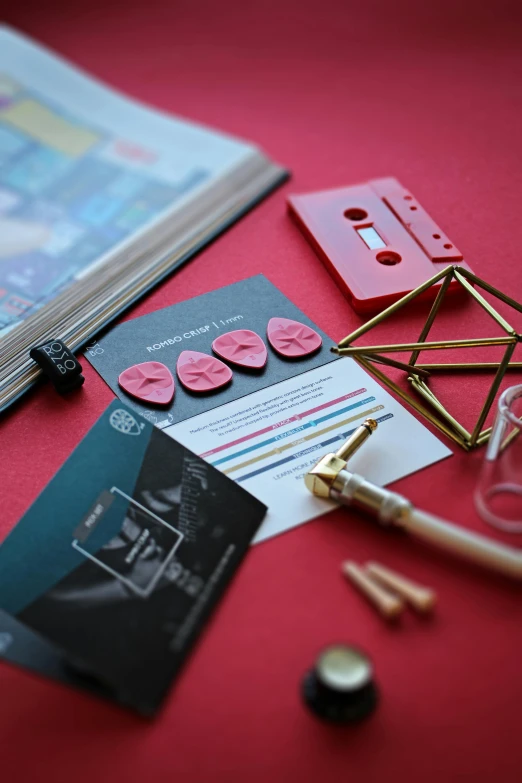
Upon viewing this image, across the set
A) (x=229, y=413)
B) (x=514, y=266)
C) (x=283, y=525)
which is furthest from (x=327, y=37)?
(x=283, y=525)

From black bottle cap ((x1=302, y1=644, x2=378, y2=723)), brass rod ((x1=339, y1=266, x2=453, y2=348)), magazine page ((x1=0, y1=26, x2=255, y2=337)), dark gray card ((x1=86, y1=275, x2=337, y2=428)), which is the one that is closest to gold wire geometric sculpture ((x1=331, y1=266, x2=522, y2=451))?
brass rod ((x1=339, y1=266, x2=453, y2=348))

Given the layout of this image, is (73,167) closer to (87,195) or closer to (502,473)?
(87,195)

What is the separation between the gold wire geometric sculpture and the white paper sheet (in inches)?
0.9

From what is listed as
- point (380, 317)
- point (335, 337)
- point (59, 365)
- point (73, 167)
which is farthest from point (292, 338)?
point (73, 167)

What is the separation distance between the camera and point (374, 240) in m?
0.98

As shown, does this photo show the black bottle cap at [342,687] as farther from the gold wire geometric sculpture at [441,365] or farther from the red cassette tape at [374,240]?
the red cassette tape at [374,240]

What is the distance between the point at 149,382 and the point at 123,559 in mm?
235

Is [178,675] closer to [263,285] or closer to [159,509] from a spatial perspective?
[159,509]

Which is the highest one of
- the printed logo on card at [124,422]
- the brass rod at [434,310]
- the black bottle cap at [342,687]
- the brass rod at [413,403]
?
the brass rod at [434,310]

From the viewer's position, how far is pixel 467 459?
28.9 inches

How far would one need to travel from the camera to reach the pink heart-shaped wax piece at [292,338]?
85cm

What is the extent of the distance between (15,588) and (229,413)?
28 centimetres

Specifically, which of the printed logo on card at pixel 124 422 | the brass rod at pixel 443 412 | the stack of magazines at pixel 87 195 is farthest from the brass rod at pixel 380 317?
the stack of magazines at pixel 87 195

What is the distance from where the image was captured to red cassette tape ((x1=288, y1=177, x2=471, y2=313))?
0.92 metres
